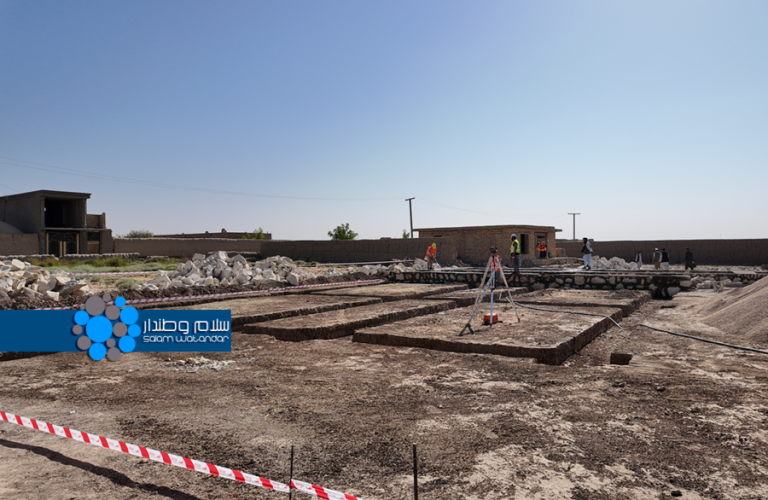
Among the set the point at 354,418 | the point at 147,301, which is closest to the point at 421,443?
the point at 354,418

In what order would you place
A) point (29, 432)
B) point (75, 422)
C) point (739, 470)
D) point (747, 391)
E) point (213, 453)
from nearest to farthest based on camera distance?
1. point (739, 470)
2. point (213, 453)
3. point (29, 432)
4. point (75, 422)
5. point (747, 391)

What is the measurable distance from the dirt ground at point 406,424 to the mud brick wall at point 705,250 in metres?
25.4

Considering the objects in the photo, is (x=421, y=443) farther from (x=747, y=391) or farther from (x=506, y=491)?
(x=747, y=391)

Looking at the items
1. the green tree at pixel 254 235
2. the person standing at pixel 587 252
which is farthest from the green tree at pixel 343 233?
the person standing at pixel 587 252

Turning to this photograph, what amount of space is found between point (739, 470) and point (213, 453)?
10.6ft

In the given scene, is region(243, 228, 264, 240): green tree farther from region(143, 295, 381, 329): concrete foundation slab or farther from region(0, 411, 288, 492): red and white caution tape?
region(0, 411, 288, 492): red and white caution tape

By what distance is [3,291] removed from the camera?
9531mm

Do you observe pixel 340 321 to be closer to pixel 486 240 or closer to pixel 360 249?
pixel 486 240

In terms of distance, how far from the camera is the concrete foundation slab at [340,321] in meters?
7.60

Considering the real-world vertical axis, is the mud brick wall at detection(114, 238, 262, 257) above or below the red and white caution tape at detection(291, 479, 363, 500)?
above

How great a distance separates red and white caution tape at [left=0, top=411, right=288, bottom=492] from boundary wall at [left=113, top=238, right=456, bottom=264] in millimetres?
22779

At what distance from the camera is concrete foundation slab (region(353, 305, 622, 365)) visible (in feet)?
20.1

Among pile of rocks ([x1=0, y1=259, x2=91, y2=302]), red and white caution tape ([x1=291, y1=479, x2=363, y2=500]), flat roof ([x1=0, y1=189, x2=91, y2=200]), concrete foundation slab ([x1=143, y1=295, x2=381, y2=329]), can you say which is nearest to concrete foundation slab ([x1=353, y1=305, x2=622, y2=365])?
concrete foundation slab ([x1=143, y1=295, x2=381, y2=329])

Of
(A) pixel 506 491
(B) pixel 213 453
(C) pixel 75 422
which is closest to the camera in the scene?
(A) pixel 506 491
